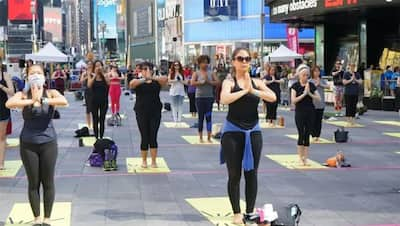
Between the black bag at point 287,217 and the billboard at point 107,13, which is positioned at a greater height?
the billboard at point 107,13

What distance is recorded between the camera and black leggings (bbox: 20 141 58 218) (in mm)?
6812

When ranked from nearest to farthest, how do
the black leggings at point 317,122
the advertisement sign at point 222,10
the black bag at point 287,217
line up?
the black bag at point 287,217, the black leggings at point 317,122, the advertisement sign at point 222,10

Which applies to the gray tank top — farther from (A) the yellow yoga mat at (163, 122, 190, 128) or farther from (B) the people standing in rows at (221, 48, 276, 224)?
(B) the people standing in rows at (221, 48, 276, 224)

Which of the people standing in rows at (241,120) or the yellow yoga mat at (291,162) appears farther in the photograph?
the yellow yoga mat at (291,162)

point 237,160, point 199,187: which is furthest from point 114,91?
point 237,160

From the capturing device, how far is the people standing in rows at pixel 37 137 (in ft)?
22.3

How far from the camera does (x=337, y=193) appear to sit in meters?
9.00

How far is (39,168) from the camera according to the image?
6891 mm

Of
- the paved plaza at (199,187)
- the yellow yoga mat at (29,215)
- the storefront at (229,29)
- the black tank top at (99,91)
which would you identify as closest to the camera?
the yellow yoga mat at (29,215)

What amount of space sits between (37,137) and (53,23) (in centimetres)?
13221

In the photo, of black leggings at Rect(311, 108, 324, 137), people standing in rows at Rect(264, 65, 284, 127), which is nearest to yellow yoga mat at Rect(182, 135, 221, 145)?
black leggings at Rect(311, 108, 324, 137)

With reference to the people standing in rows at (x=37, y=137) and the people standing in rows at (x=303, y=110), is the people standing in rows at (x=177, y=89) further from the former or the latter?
the people standing in rows at (x=37, y=137)

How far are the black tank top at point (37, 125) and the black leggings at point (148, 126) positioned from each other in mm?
3595

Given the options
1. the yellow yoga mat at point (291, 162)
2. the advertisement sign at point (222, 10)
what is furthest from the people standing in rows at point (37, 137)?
the advertisement sign at point (222, 10)
